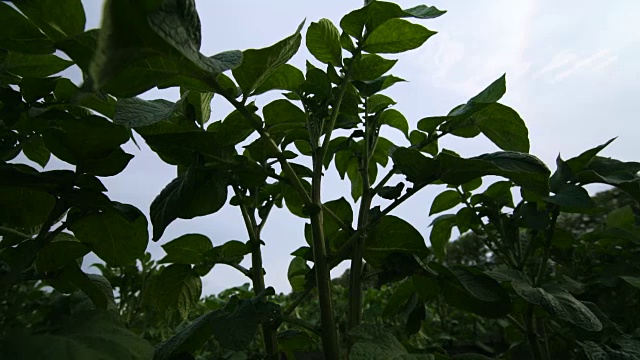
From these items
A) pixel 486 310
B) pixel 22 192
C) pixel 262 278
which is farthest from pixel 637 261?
pixel 22 192

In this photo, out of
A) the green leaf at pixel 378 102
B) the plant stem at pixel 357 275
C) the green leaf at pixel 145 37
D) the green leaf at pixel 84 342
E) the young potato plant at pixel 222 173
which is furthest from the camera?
the green leaf at pixel 378 102

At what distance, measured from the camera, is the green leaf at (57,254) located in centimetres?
88

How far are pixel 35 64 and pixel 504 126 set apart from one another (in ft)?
3.32

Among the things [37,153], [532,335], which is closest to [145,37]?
[37,153]

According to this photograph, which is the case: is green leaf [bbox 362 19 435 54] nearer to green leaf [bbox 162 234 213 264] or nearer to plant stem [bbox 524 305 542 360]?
green leaf [bbox 162 234 213 264]

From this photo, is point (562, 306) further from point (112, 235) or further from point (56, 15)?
point (56, 15)

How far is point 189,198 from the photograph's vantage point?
2.87 feet

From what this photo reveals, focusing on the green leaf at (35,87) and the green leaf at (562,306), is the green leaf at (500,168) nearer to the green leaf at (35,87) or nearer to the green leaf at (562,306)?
the green leaf at (562,306)

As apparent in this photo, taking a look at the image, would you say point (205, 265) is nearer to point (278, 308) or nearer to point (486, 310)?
point (278, 308)

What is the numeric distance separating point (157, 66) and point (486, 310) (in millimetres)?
804

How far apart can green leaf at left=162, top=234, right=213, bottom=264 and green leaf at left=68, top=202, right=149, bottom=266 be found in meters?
0.22

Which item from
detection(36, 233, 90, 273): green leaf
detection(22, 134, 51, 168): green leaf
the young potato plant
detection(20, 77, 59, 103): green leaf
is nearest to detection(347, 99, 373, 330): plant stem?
the young potato plant

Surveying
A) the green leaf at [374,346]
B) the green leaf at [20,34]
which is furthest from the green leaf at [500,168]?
the green leaf at [20,34]

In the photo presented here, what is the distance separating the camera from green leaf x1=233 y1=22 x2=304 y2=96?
720 mm
